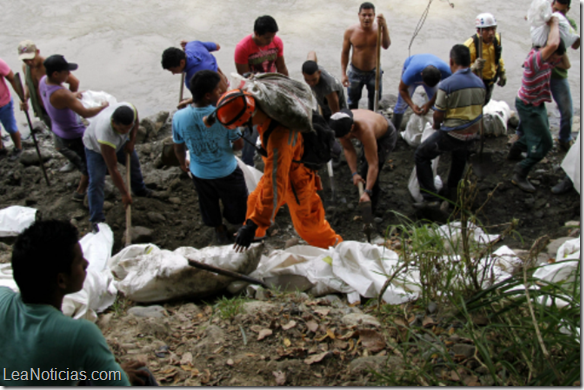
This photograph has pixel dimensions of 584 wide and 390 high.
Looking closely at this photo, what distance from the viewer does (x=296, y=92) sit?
3072 millimetres

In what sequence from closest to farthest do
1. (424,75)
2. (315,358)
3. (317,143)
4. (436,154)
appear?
1. (315,358)
2. (317,143)
3. (436,154)
4. (424,75)

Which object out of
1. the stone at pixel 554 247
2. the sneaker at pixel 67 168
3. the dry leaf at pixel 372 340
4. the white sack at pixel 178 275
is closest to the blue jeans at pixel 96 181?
the white sack at pixel 178 275

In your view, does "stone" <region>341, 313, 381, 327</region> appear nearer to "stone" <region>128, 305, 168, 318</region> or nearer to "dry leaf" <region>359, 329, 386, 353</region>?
"dry leaf" <region>359, 329, 386, 353</region>

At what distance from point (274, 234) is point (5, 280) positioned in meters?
2.49

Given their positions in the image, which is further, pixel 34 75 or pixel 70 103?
pixel 34 75

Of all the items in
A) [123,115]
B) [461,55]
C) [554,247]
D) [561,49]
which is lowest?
[554,247]

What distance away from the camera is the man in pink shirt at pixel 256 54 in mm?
5164

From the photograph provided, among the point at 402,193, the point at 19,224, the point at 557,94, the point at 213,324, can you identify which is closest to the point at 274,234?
the point at 402,193

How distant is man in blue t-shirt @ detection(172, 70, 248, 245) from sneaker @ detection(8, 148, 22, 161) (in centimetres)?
331

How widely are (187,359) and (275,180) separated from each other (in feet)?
4.14

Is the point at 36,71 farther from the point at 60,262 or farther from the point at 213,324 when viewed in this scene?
the point at 60,262

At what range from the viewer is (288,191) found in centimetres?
353

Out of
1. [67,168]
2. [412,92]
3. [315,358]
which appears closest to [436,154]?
[412,92]

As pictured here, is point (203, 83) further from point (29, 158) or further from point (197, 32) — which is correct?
point (197, 32)
